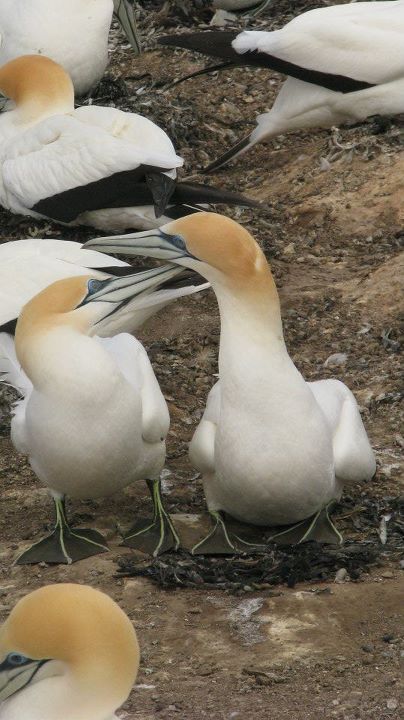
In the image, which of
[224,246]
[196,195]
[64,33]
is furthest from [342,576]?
[64,33]

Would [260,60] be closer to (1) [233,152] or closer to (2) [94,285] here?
(1) [233,152]

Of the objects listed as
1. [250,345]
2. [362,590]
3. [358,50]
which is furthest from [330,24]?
[362,590]

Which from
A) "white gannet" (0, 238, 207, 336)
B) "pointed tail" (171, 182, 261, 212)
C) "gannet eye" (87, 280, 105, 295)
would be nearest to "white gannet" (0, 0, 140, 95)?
"pointed tail" (171, 182, 261, 212)

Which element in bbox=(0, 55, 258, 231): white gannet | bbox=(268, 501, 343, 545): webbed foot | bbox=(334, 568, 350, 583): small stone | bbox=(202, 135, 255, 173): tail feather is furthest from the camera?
bbox=(202, 135, 255, 173): tail feather

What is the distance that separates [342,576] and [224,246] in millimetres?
1099

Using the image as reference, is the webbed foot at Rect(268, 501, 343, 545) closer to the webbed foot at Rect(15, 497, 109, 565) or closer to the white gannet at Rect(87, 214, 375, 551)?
the white gannet at Rect(87, 214, 375, 551)

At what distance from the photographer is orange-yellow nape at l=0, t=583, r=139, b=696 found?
311cm

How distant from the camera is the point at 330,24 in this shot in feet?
26.8

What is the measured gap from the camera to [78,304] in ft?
17.0

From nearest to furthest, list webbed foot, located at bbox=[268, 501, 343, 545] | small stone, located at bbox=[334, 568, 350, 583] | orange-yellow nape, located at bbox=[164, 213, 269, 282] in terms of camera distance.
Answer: small stone, located at bbox=[334, 568, 350, 583], orange-yellow nape, located at bbox=[164, 213, 269, 282], webbed foot, located at bbox=[268, 501, 343, 545]

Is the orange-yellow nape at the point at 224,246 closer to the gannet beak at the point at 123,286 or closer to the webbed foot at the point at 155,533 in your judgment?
the gannet beak at the point at 123,286

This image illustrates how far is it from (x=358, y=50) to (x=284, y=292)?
1.58 meters

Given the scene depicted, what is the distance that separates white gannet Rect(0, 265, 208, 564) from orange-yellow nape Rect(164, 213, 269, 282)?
0.72ft

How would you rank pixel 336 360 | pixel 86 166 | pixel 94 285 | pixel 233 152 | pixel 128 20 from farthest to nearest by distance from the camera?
pixel 128 20, pixel 233 152, pixel 86 166, pixel 336 360, pixel 94 285
